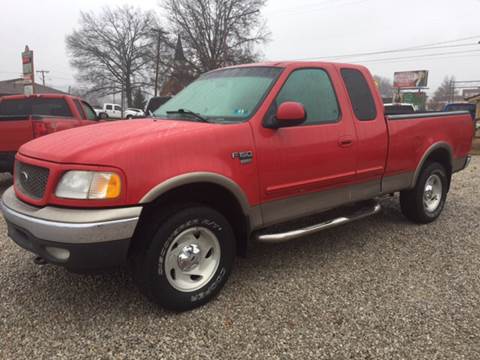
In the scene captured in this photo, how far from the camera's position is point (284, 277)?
3.54m

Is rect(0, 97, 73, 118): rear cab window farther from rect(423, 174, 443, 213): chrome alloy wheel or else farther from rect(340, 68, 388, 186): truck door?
rect(423, 174, 443, 213): chrome alloy wheel

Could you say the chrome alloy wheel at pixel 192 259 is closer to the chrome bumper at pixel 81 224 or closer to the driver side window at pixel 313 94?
the chrome bumper at pixel 81 224

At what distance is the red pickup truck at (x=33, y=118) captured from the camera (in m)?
6.68

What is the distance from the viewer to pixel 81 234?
94.4 inches

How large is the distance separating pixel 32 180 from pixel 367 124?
3.12m

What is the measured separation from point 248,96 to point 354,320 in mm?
1998

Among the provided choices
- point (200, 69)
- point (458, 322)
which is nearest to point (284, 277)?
point (458, 322)

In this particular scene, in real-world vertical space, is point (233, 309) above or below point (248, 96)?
below

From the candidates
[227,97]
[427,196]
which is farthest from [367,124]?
[427,196]

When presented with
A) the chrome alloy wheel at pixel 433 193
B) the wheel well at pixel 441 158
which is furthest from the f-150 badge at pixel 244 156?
the chrome alloy wheel at pixel 433 193

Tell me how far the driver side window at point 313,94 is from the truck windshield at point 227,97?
0.56ft

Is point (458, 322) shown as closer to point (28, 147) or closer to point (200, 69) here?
point (28, 147)

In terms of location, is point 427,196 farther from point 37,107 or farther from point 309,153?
point 37,107

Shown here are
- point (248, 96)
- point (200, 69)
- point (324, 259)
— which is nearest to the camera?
point (248, 96)
